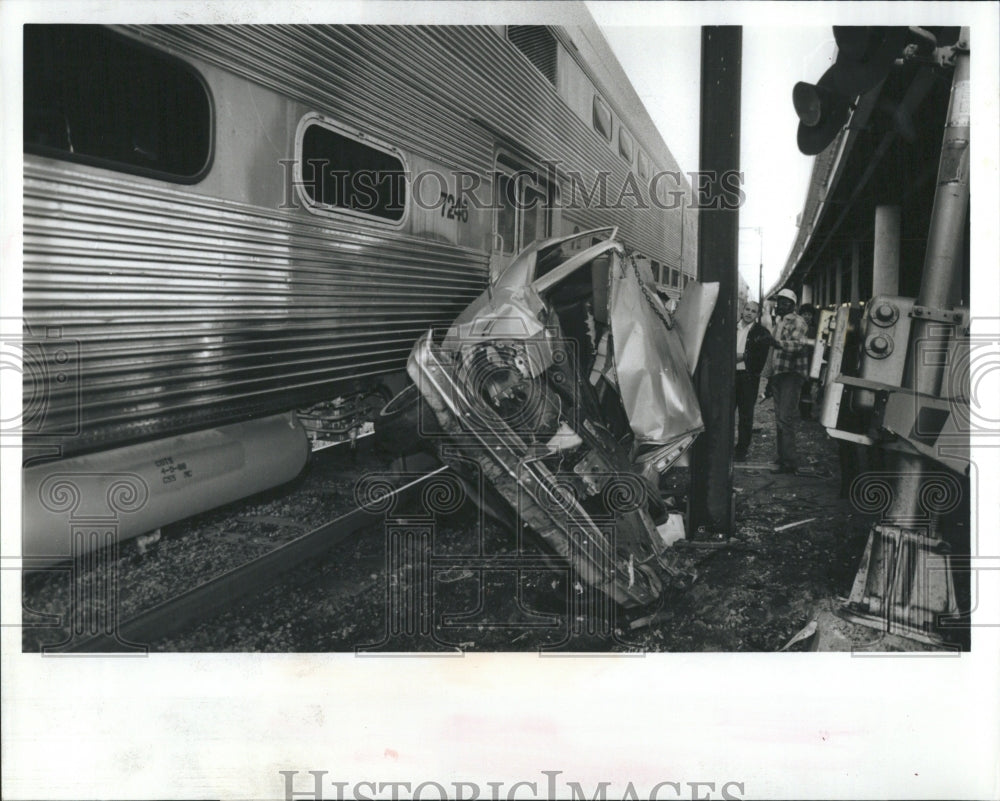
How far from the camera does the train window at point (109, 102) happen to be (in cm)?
209

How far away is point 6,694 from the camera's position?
232 centimetres

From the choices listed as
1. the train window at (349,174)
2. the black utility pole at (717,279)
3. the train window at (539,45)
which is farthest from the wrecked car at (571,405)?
the train window at (539,45)

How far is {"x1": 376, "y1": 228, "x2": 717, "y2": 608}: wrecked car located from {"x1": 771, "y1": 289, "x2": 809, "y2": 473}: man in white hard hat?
1.21 metres

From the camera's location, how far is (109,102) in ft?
6.93

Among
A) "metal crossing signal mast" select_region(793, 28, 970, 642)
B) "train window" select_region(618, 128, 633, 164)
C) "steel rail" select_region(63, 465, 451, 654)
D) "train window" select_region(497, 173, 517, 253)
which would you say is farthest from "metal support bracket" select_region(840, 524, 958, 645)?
"train window" select_region(497, 173, 517, 253)

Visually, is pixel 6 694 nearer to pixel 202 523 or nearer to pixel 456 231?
pixel 202 523

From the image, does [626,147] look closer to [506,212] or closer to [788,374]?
[506,212]

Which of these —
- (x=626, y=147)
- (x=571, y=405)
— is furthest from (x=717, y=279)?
(x=571, y=405)

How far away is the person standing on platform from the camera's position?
4.07 metres

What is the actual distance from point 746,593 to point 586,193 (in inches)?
83.9

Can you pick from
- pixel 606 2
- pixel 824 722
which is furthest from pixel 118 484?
pixel 824 722

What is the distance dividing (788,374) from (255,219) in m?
3.28

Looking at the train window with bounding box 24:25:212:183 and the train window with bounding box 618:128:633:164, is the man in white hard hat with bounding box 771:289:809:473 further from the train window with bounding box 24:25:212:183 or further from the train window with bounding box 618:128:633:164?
the train window with bounding box 24:25:212:183

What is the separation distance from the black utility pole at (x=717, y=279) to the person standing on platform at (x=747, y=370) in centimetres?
64
